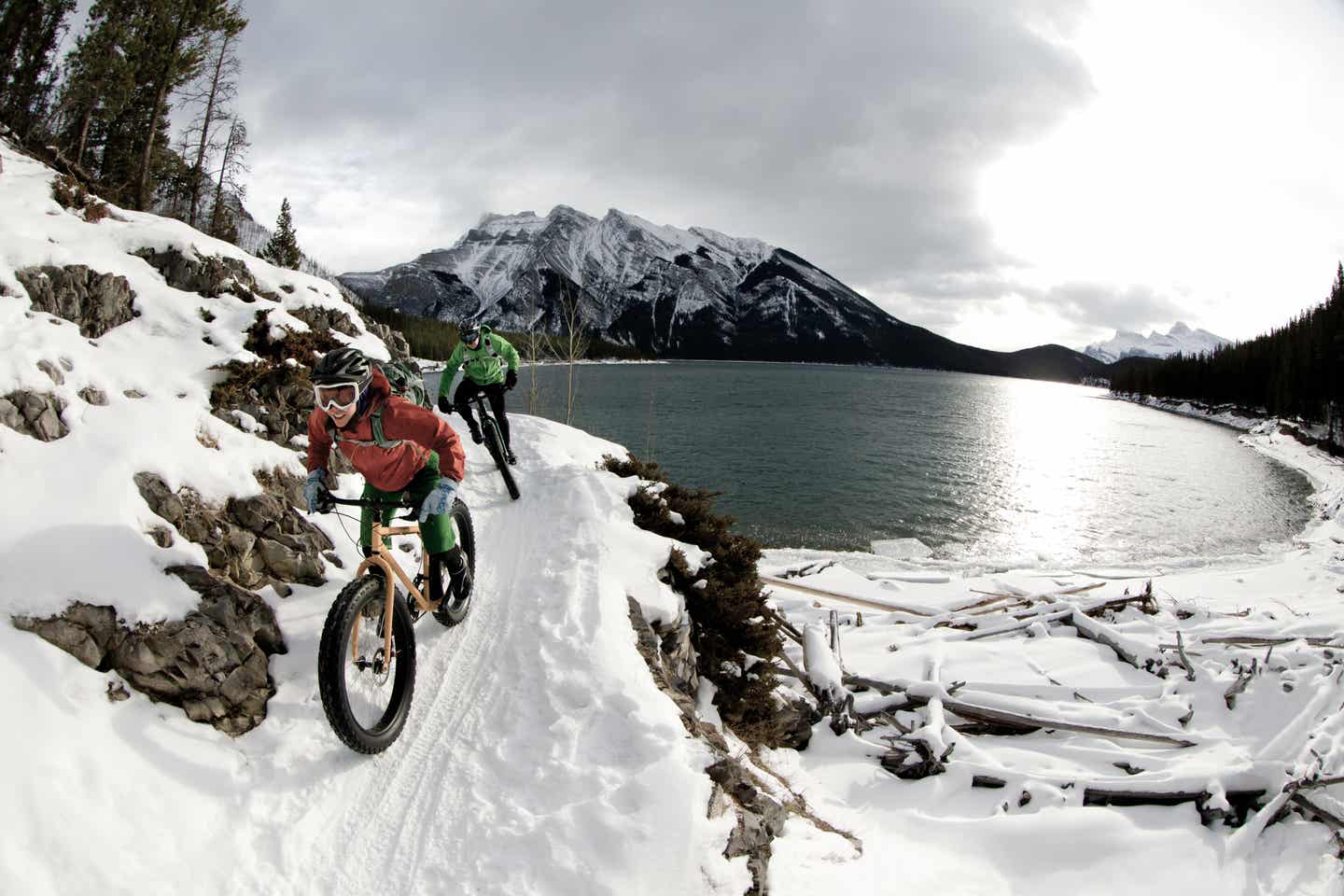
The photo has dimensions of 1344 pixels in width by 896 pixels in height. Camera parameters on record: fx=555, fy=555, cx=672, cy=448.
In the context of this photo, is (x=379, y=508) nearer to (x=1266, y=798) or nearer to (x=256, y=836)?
(x=256, y=836)

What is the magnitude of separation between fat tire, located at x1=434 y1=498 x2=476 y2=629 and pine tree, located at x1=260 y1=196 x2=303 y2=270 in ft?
165

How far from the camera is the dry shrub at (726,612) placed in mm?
6828

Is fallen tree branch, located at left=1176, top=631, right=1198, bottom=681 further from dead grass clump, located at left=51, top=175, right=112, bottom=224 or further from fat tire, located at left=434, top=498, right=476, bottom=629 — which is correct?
dead grass clump, located at left=51, top=175, right=112, bottom=224

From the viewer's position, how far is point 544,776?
4305 mm

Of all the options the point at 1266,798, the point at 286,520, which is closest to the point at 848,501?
the point at 1266,798

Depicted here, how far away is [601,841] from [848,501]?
2512 centimetres

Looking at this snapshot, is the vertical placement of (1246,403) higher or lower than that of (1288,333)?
lower

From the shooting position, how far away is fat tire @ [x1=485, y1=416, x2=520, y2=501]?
33.5 feet

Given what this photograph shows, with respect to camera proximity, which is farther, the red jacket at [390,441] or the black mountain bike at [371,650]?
the red jacket at [390,441]

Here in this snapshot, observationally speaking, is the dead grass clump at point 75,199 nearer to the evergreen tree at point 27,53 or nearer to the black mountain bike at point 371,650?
the black mountain bike at point 371,650

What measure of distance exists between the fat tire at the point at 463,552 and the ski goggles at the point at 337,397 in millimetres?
1638

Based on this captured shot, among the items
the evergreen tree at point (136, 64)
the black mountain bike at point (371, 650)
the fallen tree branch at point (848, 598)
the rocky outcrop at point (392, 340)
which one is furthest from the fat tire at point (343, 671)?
the evergreen tree at point (136, 64)

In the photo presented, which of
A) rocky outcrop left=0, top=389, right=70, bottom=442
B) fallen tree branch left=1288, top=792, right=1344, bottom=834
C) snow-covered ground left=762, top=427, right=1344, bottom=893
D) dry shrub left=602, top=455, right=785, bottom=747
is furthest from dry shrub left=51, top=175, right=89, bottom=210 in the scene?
fallen tree branch left=1288, top=792, right=1344, bottom=834

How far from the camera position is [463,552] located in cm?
635
